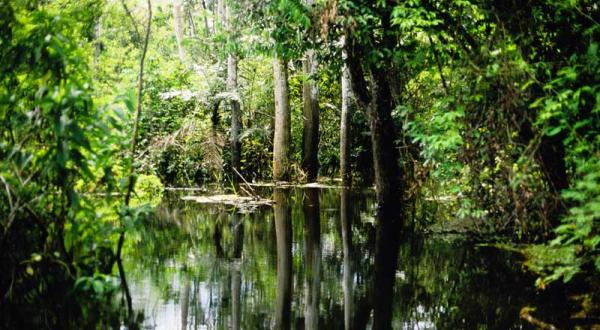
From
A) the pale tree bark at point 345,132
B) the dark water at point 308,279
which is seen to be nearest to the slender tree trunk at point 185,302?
the dark water at point 308,279

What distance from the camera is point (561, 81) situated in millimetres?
5344

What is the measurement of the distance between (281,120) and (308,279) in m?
10.9

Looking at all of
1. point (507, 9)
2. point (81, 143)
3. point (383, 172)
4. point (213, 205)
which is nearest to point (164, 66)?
point (213, 205)

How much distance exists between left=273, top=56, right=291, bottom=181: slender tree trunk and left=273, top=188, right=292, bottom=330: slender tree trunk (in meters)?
4.58

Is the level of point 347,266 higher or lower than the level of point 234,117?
lower

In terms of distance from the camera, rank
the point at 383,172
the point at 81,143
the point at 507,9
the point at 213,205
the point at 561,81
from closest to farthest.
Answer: the point at 81,143 → the point at 561,81 → the point at 507,9 → the point at 383,172 → the point at 213,205

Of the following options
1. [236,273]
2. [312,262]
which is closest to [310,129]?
[312,262]

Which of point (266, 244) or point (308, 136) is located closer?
point (266, 244)

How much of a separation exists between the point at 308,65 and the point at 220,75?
291cm

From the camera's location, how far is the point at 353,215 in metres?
11.5

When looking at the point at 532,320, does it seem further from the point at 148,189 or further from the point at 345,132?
the point at 345,132

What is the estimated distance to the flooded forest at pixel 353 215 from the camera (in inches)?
177

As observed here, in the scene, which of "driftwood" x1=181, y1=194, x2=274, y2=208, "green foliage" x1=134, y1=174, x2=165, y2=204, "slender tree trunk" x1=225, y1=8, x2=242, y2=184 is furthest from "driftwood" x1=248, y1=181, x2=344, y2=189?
"green foliage" x1=134, y1=174, x2=165, y2=204

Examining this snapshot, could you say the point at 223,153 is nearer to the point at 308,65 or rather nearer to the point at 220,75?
the point at 220,75
